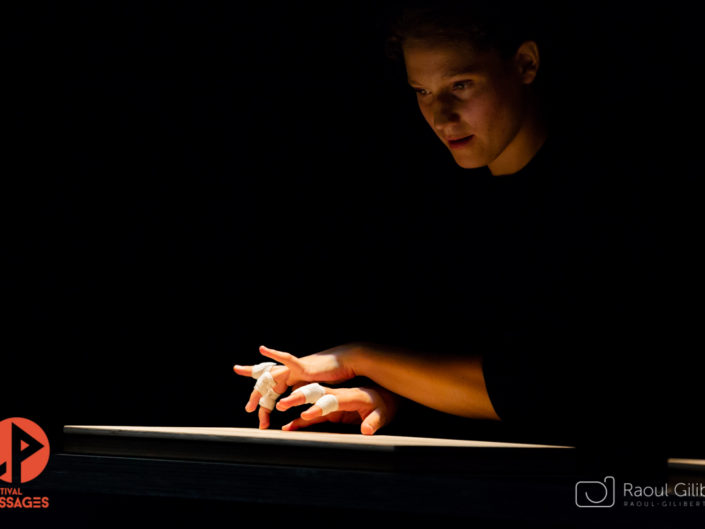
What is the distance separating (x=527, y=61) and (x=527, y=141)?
0.14 metres

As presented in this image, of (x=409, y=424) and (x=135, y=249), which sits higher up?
(x=135, y=249)

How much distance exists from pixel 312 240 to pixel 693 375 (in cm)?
83

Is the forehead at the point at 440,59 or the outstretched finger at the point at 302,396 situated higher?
the forehead at the point at 440,59

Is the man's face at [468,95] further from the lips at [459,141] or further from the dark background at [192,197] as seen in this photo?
the dark background at [192,197]

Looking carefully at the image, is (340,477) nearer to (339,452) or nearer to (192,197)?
(339,452)

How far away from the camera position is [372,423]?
135cm

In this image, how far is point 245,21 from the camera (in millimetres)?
1951

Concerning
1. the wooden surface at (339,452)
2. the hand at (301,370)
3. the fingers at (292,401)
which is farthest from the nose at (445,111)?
the wooden surface at (339,452)

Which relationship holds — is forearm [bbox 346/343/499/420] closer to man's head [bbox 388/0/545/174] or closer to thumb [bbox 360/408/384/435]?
thumb [bbox 360/408/384/435]

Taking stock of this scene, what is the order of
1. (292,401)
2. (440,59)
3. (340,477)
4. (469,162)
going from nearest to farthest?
(340,477) → (292,401) → (440,59) → (469,162)

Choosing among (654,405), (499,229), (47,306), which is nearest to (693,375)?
(654,405)

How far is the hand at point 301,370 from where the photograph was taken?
141 cm

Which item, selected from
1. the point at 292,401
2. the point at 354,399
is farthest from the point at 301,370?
the point at 292,401

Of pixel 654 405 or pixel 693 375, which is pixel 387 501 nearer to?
pixel 654 405
